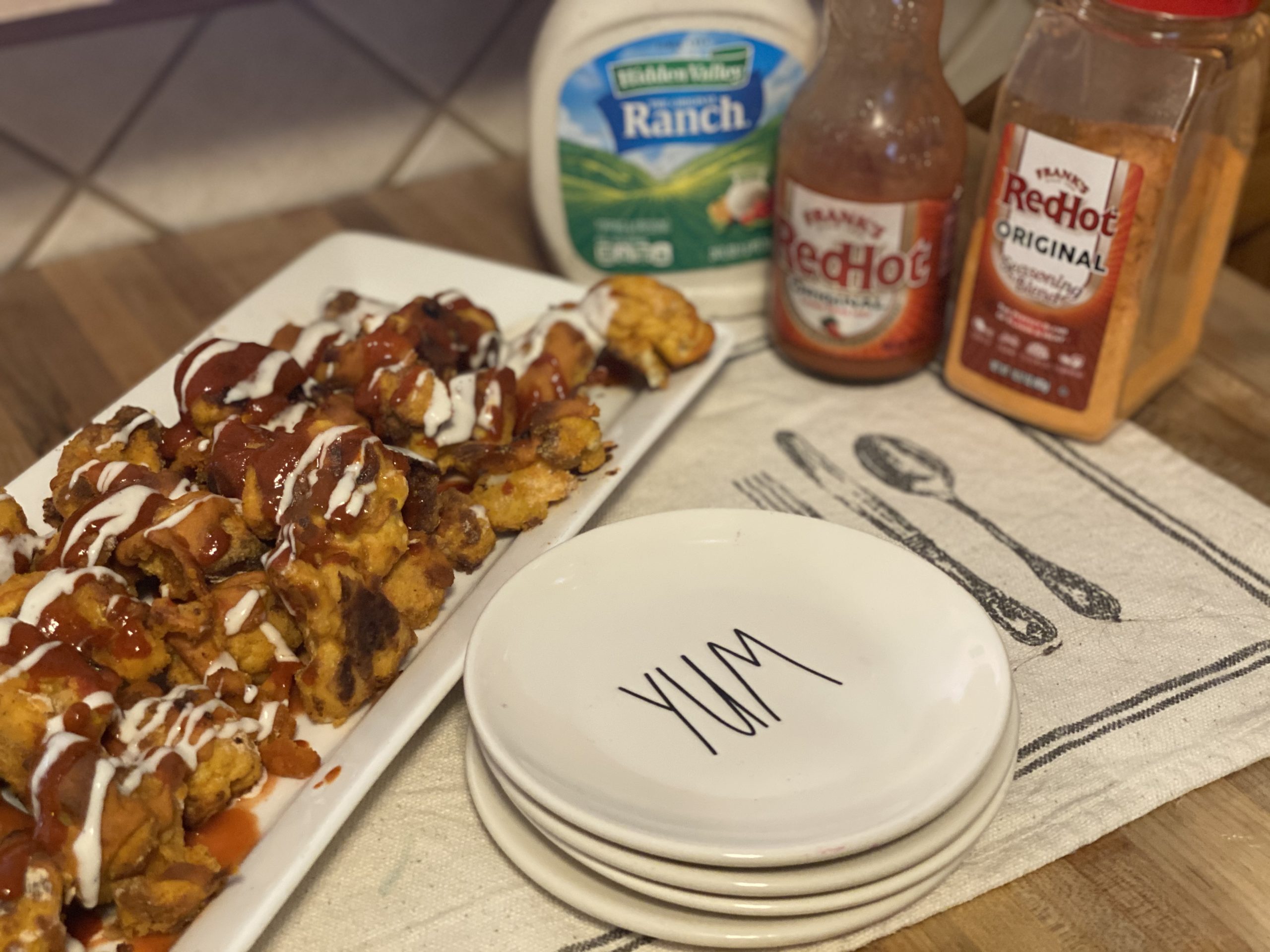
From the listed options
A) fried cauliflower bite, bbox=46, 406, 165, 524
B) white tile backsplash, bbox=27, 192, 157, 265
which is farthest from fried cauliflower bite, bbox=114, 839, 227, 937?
white tile backsplash, bbox=27, 192, 157, 265

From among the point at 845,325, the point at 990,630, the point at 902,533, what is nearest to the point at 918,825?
the point at 990,630

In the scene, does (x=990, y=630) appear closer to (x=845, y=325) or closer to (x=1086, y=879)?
(x=1086, y=879)

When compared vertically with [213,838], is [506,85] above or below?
above

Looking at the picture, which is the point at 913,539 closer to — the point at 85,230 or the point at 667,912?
the point at 667,912

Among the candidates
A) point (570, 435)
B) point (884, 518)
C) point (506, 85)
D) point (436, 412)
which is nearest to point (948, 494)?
point (884, 518)

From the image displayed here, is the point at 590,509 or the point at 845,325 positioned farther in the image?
the point at 845,325

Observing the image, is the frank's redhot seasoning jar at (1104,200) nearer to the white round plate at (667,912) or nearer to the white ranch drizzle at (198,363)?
the white round plate at (667,912)

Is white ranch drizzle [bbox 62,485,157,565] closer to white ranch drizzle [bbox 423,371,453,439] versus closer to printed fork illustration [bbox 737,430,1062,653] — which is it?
white ranch drizzle [bbox 423,371,453,439]
